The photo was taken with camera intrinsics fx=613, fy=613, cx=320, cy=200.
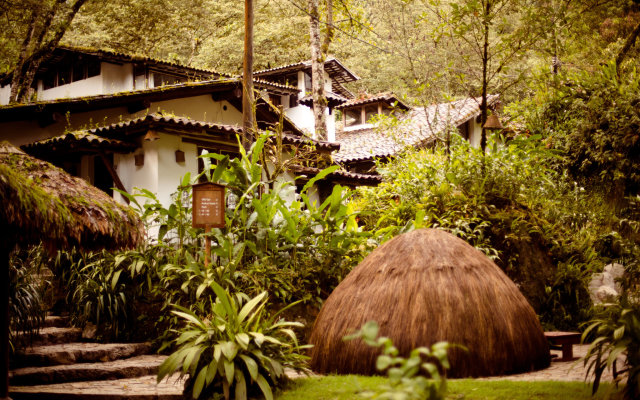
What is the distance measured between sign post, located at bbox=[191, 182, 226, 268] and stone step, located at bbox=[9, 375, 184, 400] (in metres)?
2.18

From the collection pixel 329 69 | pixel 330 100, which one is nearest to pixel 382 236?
pixel 330 100

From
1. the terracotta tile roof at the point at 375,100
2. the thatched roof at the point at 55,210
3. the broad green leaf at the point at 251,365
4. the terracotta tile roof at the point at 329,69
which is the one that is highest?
the terracotta tile roof at the point at 329,69

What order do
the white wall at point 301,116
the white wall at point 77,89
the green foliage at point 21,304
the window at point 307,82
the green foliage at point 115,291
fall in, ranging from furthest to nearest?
the window at point 307,82 < the white wall at point 301,116 < the white wall at point 77,89 < the green foliage at point 115,291 < the green foliage at point 21,304

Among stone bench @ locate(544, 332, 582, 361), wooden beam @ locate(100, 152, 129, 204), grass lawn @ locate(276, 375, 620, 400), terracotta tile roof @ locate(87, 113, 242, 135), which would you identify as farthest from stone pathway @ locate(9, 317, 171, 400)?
wooden beam @ locate(100, 152, 129, 204)

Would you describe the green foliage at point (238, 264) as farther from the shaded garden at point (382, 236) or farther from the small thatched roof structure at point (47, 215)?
the small thatched roof structure at point (47, 215)

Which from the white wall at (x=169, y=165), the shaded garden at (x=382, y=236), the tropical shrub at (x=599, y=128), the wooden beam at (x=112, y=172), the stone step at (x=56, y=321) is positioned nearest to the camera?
the shaded garden at (x=382, y=236)

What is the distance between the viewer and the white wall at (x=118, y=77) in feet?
66.6

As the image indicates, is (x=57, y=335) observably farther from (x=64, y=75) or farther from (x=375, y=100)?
(x=375, y=100)

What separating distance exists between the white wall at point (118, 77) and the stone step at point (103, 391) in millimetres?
14580

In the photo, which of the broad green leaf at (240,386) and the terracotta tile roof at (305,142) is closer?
the broad green leaf at (240,386)

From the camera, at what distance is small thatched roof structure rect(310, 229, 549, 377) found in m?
6.10

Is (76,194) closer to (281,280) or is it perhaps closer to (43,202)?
(43,202)

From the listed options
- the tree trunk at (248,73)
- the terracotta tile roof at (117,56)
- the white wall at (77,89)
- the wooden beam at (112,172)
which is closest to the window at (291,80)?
the terracotta tile roof at (117,56)

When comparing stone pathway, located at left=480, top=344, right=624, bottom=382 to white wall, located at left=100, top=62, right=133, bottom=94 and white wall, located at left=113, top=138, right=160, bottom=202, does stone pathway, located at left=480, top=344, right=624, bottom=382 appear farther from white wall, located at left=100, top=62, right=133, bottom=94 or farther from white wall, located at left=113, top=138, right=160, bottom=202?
white wall, located at left=100, top=62, right=133, bottom=94
